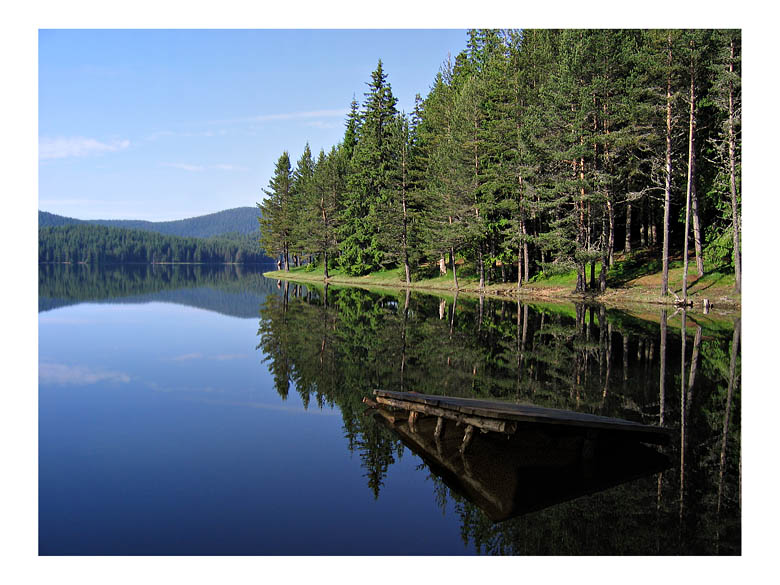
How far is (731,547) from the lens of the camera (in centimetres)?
679

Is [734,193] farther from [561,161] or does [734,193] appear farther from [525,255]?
[525,255]

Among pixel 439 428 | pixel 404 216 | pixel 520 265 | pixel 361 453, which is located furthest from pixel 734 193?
pixel 404 216

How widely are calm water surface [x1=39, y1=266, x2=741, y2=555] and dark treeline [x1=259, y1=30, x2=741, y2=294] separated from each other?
15205 mm

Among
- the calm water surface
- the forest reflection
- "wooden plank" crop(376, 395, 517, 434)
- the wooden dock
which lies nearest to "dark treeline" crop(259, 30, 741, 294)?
the forest reflection

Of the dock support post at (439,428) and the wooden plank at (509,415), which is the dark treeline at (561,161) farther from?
the dock support post at (439,428)

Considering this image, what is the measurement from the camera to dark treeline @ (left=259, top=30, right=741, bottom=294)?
104 feet

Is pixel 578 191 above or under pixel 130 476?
above

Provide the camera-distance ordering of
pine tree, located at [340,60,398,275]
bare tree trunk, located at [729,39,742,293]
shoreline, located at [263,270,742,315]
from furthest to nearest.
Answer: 1. pine tree, located at [340,60,398,275]
2. shoreline, located at [263,270,742,315]
3. bare tree trunk, located at [729,39,742,293]

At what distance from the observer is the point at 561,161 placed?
38.7m

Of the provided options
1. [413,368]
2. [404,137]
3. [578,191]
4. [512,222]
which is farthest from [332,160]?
[413,368]

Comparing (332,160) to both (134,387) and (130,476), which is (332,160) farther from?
(130,476)

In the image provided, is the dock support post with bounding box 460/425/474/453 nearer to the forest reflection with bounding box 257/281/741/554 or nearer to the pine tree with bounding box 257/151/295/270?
the forest reflection with bounding box 257/281/741/554

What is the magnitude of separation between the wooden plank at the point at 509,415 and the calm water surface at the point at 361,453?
49 cm
